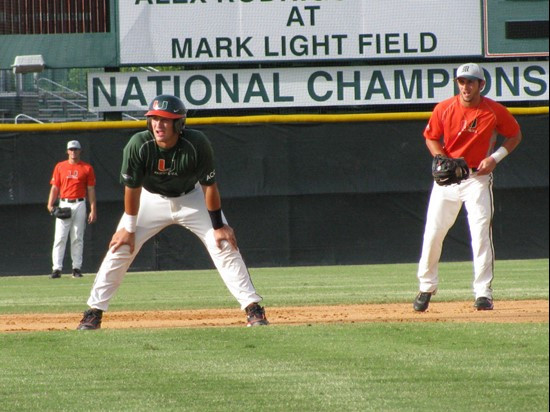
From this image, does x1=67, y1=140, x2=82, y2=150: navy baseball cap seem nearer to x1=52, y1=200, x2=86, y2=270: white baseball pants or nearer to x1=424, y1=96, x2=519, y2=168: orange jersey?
x1=52, y1=200, x2=86, y2=270: white baseball pants

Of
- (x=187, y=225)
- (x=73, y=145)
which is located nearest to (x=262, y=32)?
(x=73, y=145)

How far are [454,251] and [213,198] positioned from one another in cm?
928

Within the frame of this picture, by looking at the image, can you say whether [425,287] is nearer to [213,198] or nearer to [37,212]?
[213,198]

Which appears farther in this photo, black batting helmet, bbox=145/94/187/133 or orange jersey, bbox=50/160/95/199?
orange jersey, bbox=50/160/95/199

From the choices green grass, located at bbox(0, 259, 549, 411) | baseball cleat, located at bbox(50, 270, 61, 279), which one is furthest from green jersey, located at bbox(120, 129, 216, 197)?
baseball cleat, located at bbox(50, 270, 61, 279)

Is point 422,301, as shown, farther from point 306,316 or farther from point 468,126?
point 468,126

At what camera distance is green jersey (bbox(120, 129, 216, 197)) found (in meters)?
7.01

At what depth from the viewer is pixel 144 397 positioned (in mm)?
4871

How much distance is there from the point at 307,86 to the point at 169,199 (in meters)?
8.52

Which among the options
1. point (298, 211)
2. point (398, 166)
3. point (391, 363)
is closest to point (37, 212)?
point (298, 211)

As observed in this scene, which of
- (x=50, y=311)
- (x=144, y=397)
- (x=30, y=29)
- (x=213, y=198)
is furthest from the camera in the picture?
(x=30, y=29)

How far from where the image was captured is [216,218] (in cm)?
718

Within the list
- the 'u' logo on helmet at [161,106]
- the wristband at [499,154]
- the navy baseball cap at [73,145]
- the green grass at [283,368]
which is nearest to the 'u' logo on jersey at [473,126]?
the wristband at [499,154]

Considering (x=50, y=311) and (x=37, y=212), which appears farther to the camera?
(x=37, y=212)
